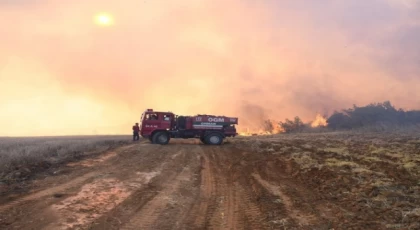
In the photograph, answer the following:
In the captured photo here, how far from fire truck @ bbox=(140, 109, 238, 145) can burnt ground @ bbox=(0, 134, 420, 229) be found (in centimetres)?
1162

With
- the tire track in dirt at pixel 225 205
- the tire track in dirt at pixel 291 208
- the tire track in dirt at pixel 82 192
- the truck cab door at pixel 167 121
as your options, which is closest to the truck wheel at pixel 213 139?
the truck cab door at pixel 167 121

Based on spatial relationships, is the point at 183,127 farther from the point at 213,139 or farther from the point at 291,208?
the point at 291,208

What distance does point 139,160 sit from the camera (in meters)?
17.3

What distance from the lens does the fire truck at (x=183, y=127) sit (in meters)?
27.9

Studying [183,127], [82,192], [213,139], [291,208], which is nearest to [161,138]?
[183,127]

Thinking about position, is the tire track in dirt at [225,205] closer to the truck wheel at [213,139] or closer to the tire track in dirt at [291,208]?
the tire track in dirt at [291,208]

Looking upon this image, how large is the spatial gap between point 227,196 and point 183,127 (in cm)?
1886

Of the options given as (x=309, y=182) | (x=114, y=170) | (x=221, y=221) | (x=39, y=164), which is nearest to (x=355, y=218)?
(x=221, y=221)

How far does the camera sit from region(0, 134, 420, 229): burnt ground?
7586mm

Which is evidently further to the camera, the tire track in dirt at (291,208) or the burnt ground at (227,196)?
the tire track in dirt at (291,208)

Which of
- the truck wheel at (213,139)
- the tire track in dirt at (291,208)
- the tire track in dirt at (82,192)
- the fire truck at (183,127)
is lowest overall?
the tire track in dirt at (291,208)

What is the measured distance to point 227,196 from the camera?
1019cm

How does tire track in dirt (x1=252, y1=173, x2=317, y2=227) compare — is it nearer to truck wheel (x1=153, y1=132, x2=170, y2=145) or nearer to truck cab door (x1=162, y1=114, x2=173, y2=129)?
truck wheel (x1=153, y1=132, x2=170, y2=145)

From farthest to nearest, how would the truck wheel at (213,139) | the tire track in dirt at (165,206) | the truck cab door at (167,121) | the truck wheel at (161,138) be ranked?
the truck wheel at (213,139) < the truck cab door at (167,121) < the truck wheel at (161,138) < the tire track in dirt at (165,206)
